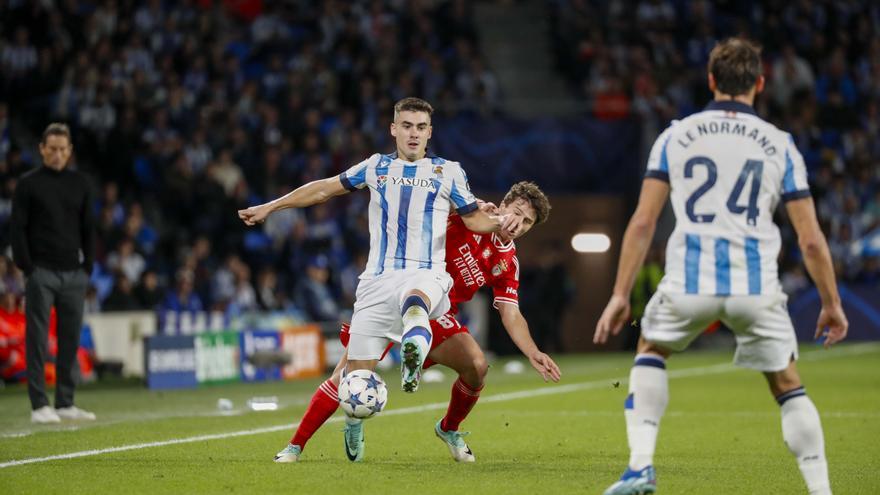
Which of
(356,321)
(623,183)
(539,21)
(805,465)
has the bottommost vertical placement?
(805,465)

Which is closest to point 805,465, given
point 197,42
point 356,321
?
point 356,321

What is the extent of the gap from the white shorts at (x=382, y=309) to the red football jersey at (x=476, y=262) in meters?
0.80

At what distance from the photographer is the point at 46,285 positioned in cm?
1112

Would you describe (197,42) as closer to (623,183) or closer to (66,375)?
(623,183)

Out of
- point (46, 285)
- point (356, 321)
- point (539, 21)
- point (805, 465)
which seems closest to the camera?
point (805, 465)

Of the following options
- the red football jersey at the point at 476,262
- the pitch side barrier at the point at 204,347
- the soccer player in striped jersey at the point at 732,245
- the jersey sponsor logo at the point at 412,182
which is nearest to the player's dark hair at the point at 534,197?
the red football jersey at the point at 476,262

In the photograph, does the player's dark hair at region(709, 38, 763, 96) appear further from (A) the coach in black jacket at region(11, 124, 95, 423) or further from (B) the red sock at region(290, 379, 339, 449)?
(A) the coach in black jacket at region(11, 124, 95, 423)

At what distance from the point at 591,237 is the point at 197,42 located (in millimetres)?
8019

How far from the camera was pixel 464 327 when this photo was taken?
848cm

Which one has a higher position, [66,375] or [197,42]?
[197,42]

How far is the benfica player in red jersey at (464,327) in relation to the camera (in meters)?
8.18

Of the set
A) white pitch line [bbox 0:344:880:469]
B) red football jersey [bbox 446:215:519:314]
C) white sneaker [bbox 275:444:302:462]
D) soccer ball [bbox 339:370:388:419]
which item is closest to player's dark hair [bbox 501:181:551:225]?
red football jersey [bbox 446:215:519:314]

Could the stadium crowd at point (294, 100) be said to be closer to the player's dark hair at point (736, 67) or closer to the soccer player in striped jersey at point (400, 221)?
the soccer player in striped jersey at point (400, 221)

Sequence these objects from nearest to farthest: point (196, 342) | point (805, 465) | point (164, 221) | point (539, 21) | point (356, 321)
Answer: point (805, 465) < point (356, 321) < point (196, 342) < point (164, 221) < point (539, 21)
